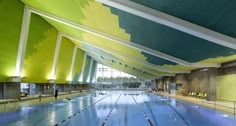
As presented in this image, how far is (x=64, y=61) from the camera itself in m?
28.6

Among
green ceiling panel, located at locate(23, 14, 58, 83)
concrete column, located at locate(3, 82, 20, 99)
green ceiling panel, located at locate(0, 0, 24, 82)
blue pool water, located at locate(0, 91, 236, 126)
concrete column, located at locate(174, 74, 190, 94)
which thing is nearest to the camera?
blue pool water, located at locate(0, 91, 236, 126)

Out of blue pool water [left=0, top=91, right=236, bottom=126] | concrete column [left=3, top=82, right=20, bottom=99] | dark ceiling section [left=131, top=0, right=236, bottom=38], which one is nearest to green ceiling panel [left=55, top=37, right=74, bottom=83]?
concrete column [left=3, top=82, right=20, bottom=99]

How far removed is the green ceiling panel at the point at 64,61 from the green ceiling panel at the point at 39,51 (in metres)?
2.92

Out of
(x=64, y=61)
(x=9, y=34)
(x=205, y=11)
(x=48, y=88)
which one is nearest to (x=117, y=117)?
(x=205, y=11)

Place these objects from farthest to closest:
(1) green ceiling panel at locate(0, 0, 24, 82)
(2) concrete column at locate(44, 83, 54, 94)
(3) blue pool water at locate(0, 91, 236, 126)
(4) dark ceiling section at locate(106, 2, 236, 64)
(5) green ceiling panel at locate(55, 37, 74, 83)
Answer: (5) green ceiling panel at locate(55, 37, 74, 83)
(2) concrete column at locate(44, 83, 54, 94)
(1) green ceiling panel at locate(0, 0, 24, 82)
(4) dark ceiling section at locate(106, 2, 236, 64)
(3) blue pool water at locate(0, 91, 236, 126)

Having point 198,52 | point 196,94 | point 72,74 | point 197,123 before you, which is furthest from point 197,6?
point 72,74

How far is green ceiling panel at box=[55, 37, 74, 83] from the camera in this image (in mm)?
26672

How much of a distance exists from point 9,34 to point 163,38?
344 inches

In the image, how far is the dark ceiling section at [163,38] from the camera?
35.3 feet

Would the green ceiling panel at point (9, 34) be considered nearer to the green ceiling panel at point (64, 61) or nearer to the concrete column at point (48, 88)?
the concrete column at point (48, 88)

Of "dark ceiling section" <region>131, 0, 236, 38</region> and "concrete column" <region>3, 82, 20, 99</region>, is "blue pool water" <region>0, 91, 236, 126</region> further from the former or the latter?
"dark ceiling section" <region>131, 0, 236, 38</region>

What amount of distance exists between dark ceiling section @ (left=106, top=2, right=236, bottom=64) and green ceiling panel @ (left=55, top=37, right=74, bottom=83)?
13.4m

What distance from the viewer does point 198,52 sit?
13.7 metres

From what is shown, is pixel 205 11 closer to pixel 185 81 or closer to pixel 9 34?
pixel 9 34
